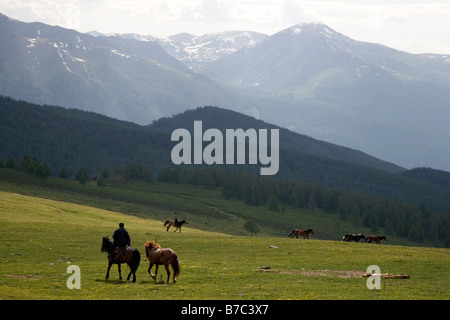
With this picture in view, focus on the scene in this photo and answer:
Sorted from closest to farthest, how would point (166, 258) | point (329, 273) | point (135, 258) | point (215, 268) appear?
point (166, 258) < point (135, 258) < point (329, 273) < point (215, 268)

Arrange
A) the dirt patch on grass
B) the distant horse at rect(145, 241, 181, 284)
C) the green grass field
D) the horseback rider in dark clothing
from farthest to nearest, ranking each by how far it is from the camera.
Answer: the dirt patch on grass < the horseback rider in dark clothing < the distant horse at rect(145, 241, 181, 284) < the green grass field

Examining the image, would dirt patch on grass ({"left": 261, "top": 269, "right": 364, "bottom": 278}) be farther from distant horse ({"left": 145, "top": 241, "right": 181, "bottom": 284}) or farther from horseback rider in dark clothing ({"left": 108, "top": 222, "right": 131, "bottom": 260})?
horseback rider in dark clothing ({"left": 108, "top": 222, "right": 131, "bottom": 260})

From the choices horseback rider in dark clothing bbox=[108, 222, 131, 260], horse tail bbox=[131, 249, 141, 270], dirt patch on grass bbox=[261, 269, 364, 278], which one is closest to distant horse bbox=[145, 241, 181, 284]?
horse tail bbox=[131, 249, 141, 270]

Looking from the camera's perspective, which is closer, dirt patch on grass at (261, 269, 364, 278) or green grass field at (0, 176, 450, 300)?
green grass field at (0, 176, 450, 300)

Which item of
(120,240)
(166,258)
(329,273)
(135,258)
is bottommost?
(329,273)

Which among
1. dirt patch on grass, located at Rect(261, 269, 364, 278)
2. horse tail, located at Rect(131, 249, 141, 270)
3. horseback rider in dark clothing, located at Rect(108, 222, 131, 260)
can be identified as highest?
horseback rider in dark clothing, located at Rect(108, 222, 131, 260)

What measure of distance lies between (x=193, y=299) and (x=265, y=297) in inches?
144

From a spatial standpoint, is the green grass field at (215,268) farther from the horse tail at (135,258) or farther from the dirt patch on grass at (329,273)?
the horse tail at (135,258)

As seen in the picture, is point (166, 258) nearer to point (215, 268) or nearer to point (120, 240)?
point (120, 240)

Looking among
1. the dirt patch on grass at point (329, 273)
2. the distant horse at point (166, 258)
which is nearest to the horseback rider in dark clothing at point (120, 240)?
the distant horse at point (166, 258)

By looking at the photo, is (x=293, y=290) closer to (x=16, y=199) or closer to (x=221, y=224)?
(x=16, y=199)

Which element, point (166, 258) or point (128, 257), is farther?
point (128, 257)

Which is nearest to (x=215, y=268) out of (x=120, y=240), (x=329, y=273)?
(x=329, y=273)

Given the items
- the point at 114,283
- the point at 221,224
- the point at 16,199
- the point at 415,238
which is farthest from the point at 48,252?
the point at 415,238
